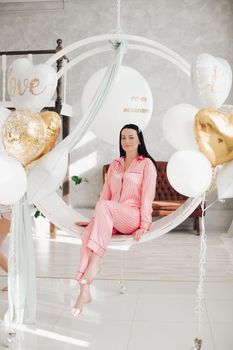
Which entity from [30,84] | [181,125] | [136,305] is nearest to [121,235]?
[136,305]

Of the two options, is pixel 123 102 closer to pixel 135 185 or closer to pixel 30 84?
pixel 135 185

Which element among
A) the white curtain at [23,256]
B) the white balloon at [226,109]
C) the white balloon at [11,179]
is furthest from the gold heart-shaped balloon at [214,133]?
the white balloon at [11,179]

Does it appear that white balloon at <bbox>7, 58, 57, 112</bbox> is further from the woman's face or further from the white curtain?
the woman's face

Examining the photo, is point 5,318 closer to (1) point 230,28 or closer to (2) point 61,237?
(2) point 61,237

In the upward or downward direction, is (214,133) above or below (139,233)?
above

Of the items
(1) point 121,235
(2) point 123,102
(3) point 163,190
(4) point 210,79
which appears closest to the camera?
(4) point 210,79

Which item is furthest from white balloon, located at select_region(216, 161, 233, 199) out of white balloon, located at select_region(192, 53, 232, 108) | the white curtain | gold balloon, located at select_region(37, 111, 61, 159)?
gold balloon, located at select_region(37, 111, 61, 159)

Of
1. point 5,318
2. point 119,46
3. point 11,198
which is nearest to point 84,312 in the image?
point 5,318

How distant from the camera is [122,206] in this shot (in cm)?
316

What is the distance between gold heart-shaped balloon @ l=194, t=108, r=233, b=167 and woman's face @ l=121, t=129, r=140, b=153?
30.2 inches

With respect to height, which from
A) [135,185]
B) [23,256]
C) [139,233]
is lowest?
[23,256]

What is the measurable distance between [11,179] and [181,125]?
906mm

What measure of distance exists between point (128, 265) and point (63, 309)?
1.44 meters

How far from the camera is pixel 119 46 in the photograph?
10.0ft
